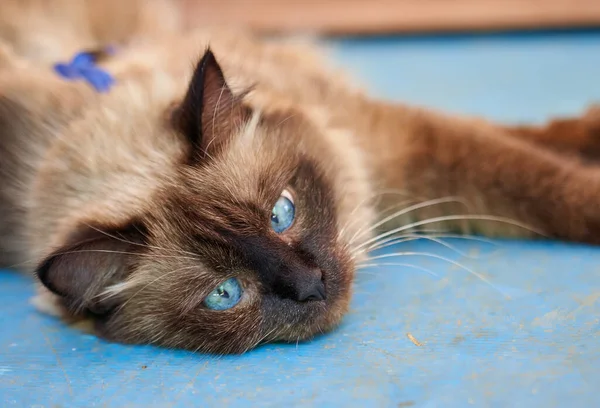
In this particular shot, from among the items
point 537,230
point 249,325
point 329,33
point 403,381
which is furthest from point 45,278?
point 329,33

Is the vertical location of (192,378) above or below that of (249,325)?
below

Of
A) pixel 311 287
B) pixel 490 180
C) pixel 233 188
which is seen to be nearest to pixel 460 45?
pixel 490 180

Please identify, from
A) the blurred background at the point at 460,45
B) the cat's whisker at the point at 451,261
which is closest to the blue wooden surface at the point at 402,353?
the cat's whisker at the point at 451,261

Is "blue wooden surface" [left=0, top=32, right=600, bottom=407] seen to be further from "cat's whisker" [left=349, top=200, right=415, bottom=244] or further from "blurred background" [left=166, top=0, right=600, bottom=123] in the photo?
"blurred background" [left=166, top=0, right=600, bottom=123]

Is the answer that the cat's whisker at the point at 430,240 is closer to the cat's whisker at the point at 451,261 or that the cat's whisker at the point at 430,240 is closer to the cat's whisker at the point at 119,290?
the cat's whisker at the point at 451,261

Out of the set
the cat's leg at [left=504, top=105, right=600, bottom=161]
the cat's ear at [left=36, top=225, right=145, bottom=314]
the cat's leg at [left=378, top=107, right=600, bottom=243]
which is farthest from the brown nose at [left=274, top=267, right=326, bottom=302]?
the cat's leg at [left=504, top=105, right=600, bottom=161]

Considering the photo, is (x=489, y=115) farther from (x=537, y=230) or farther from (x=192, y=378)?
(x=192, y=378)
